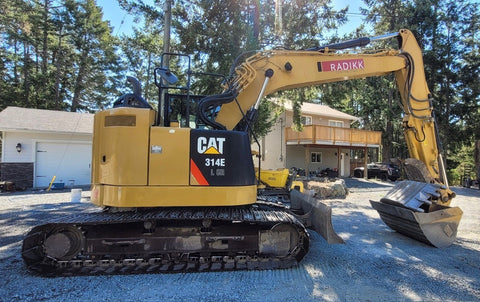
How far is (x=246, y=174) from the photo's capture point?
176 inches

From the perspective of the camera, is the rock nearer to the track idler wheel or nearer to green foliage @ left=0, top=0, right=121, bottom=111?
the track idler wheel

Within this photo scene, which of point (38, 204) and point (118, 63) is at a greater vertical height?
point (118, 63)

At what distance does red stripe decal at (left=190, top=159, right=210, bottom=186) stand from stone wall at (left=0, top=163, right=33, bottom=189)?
13.5 m

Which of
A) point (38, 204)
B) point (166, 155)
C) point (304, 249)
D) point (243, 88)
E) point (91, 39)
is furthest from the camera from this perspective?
point (91, 39)

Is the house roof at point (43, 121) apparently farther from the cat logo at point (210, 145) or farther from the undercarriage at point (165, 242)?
the cat logo at point (210, 145)

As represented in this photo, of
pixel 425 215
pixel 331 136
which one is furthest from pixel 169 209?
pixel 331 136

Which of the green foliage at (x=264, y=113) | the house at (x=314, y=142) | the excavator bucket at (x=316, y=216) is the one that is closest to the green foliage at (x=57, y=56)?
the house at (x=314, y=142)

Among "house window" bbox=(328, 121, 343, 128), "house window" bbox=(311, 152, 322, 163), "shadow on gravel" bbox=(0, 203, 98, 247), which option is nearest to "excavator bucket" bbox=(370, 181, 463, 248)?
"shadow on gravel" bbox=(0, 203, 98, 247)

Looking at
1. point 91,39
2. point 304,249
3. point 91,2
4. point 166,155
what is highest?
point 91,2

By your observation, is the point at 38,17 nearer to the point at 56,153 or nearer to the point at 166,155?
the point at 56,153

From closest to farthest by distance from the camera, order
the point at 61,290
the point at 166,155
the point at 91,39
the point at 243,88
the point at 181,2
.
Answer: the point at 61,290 → the point at 166,155 → the point at 243,88 → the point at 181,2 → the point at 91,39

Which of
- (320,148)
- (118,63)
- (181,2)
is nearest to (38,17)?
(118,63)

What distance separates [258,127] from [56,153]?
34.6 ft

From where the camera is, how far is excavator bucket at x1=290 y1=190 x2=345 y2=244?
4500 millimetres
